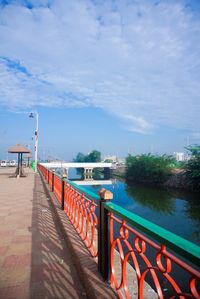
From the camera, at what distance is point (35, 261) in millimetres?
3252

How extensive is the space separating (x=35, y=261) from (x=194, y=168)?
2303 centimetres

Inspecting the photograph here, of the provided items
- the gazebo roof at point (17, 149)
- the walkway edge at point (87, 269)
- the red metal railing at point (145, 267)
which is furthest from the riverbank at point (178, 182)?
the red metal railing at point (145, 267)

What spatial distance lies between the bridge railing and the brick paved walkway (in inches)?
15.6

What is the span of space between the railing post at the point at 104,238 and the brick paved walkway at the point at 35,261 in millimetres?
334

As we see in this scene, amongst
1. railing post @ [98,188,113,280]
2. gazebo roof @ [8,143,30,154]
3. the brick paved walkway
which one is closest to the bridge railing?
railing post @ [98,188,113,280]

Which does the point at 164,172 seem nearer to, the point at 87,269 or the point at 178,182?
the point at 178,182

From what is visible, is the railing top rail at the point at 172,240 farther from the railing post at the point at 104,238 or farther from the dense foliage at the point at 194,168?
the dense foliage at the point at 194,168

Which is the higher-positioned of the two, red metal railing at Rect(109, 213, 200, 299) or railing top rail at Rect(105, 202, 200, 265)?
railing top rail at Rect(105, 202, 200, 265)

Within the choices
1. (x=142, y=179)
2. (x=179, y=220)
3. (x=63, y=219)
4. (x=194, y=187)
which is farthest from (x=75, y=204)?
(x=142, y=179)

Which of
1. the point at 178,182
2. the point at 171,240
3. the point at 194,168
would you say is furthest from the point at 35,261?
the point at 178,182

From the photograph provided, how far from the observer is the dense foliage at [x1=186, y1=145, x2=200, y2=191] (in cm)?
2334

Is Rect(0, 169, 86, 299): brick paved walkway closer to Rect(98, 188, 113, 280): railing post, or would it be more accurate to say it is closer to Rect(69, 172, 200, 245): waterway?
Rect(98, 188, 113, 280): railing post

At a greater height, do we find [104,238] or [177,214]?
[104,238]

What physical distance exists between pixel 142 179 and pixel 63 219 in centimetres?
3241
